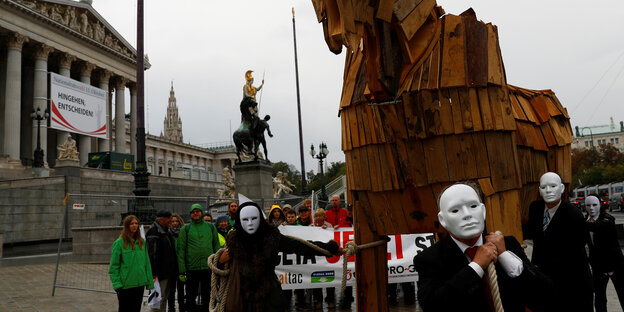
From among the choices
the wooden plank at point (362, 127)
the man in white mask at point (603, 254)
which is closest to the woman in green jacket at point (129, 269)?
the wooden plank at point (362, 127)

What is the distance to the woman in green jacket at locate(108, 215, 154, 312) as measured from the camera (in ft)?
20.2

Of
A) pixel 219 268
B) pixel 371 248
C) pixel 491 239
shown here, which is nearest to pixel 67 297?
pixel 219 268

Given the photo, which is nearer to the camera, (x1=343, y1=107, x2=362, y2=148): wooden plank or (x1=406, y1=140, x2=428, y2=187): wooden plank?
(x1=406, y1=140, x2=428, y2=187): wooden plank

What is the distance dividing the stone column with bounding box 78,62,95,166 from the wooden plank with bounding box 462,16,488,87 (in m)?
46.1

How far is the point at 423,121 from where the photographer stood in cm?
337

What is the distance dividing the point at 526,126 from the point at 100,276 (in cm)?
1044

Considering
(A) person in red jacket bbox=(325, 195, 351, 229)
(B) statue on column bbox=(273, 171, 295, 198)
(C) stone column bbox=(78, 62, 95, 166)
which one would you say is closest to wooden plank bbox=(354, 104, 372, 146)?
(A) person in red jacket bbox=(325, 195, 351, 229)

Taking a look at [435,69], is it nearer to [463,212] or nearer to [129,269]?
[463,212]

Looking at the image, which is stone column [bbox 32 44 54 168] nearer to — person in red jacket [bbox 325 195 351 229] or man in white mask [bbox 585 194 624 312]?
person in red jacket [bbox 325 195 351 229]

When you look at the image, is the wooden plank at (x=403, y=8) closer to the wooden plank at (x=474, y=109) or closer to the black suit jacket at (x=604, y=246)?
the wooden plank at (x=474, y=109)

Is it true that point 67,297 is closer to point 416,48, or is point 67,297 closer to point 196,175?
point 416,48

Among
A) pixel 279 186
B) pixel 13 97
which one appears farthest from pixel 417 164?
pixel 13 97

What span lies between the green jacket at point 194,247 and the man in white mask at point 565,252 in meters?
4.94

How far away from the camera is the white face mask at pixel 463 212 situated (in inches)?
80.6
